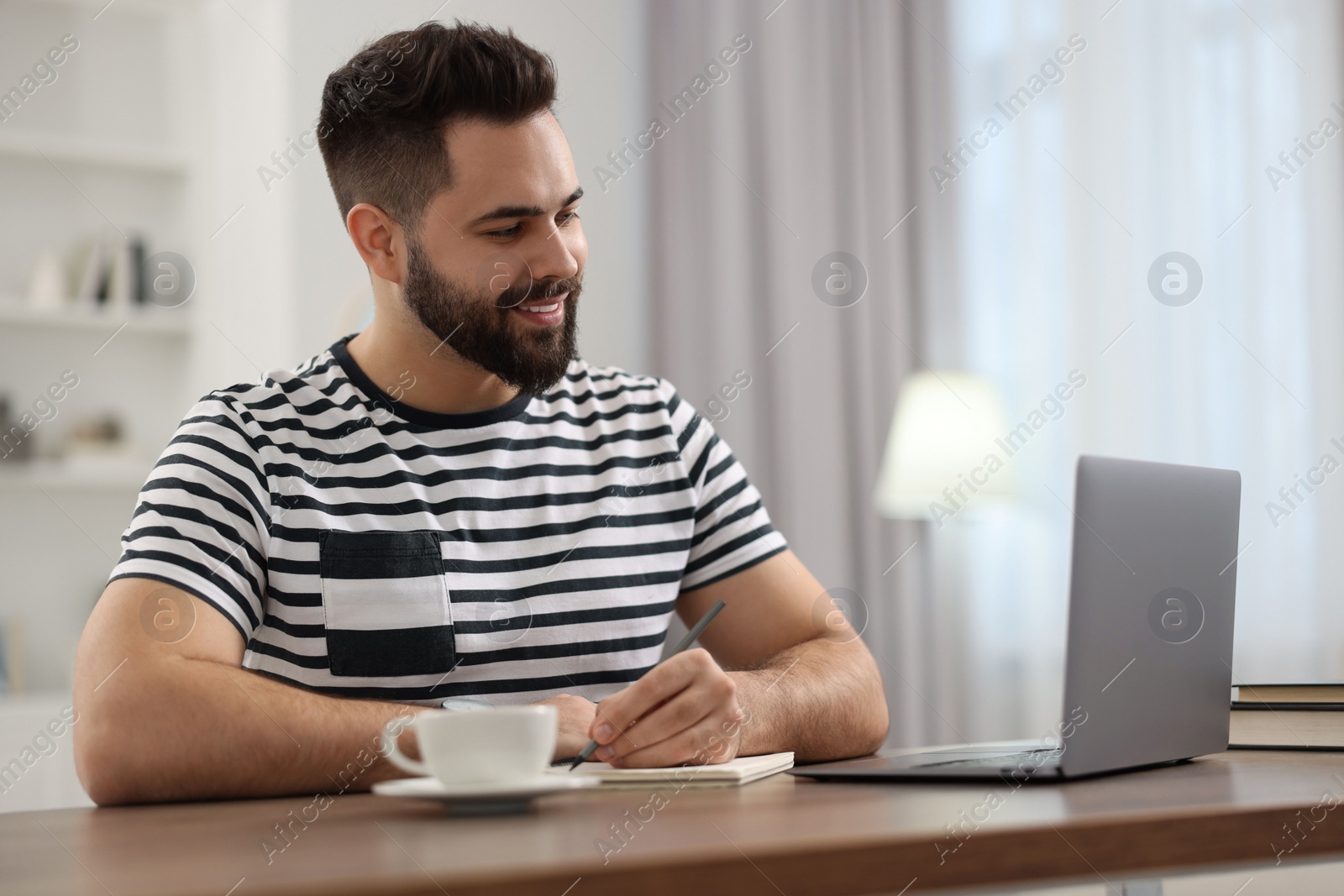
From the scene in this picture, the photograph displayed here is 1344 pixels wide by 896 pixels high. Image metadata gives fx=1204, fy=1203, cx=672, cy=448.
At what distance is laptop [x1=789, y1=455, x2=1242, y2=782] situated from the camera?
0.85m

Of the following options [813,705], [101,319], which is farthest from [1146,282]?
[101,319]

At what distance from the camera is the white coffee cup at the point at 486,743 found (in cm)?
80

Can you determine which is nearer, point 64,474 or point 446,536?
point 446,536

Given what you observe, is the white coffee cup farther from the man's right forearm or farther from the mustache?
the mustache

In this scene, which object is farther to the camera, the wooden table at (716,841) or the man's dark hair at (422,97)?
the man's dark hair at (422,97)

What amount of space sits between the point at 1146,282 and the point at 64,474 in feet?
8.94

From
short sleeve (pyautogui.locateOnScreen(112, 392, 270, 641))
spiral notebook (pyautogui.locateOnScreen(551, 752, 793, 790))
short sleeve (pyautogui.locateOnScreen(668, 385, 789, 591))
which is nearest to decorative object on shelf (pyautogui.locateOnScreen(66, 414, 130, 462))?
short sleeve (pyautogui.locateOnScreen(112, 392, 270, 641))

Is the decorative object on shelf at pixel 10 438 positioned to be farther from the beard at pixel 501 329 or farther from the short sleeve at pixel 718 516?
the short sleeve at pixel 718 516

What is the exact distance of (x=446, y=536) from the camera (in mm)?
1416

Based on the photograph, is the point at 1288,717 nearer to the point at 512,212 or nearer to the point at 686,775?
the point at 686,775

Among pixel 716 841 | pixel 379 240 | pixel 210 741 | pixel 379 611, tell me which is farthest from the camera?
pixel 379 240

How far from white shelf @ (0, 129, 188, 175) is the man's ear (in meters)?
1.94

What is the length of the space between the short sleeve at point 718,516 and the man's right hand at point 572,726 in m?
0.48

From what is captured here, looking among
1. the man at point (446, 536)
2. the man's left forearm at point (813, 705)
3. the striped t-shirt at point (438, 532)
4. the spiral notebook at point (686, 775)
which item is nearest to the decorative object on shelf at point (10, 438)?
the man at point (446, 536)
